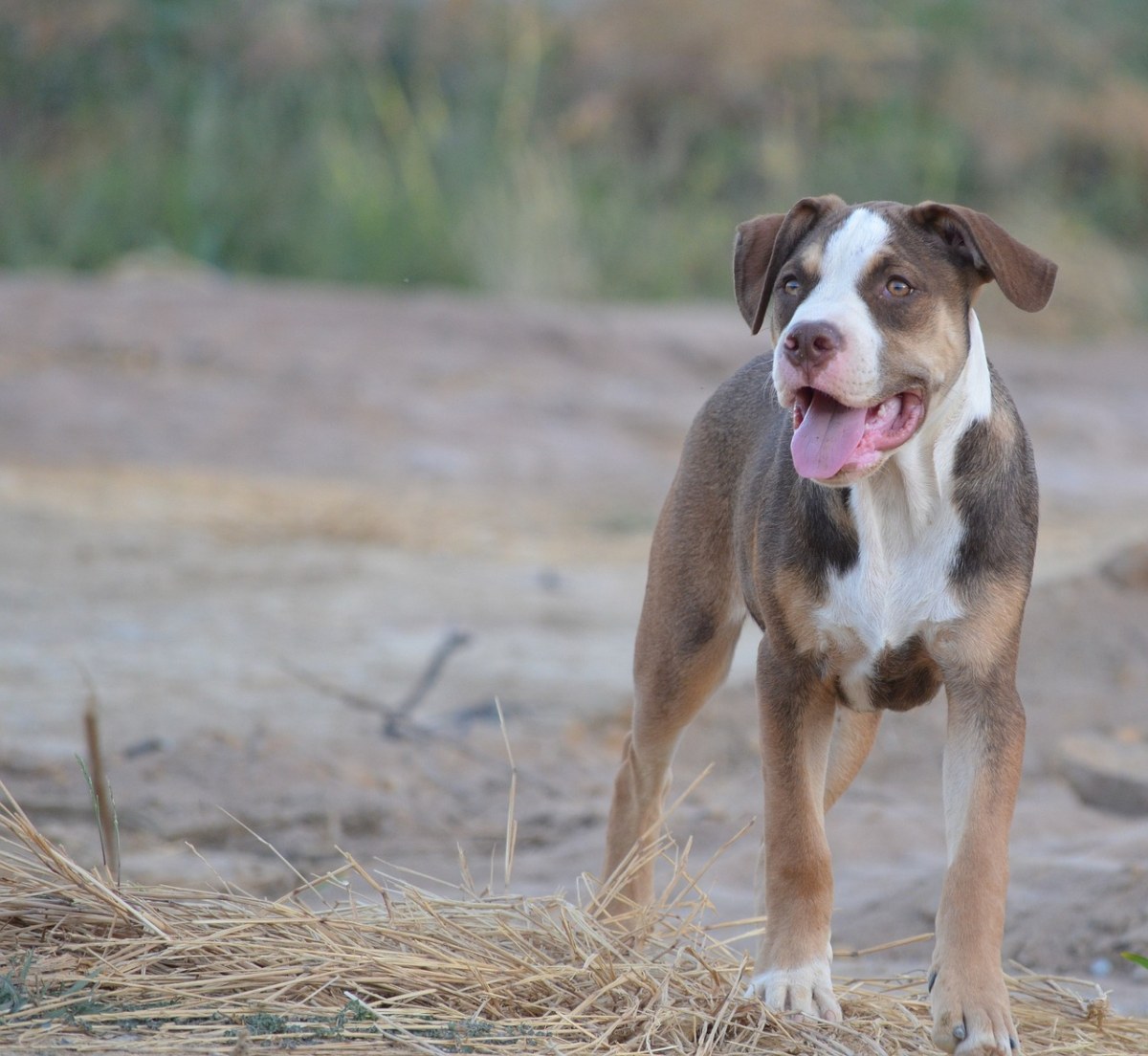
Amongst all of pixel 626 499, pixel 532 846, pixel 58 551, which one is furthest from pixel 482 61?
pixel 532 846

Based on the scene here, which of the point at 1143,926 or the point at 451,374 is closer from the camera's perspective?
the point at 1143,926

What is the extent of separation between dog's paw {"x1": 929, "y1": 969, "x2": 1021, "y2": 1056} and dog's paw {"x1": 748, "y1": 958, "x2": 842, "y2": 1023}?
222 mm

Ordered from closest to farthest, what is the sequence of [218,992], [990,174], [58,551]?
[218,992] → [58,551] → [990,174]

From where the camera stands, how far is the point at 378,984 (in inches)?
142

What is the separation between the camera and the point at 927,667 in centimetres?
403

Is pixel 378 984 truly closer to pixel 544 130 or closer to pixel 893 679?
pixel 893 679

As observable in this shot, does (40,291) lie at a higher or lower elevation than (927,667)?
lower

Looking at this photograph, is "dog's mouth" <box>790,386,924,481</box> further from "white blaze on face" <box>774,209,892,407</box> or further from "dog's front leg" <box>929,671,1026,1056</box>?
"dog's front leg" <box>929,671,1026,1056</box>

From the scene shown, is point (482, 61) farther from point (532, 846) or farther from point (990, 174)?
point (532, 846)

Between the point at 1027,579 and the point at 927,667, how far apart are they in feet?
0.99

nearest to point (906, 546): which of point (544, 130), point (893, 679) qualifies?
point (893, 679)

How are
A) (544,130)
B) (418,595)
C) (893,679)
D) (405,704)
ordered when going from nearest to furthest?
(893,679), (405,704), (418,595), (544,130)

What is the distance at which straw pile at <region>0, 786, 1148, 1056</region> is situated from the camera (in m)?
3.36

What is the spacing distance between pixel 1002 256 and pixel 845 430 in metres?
0.51
